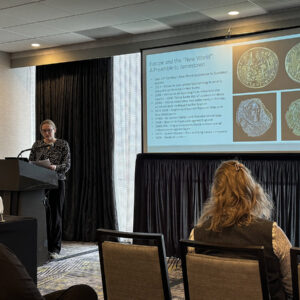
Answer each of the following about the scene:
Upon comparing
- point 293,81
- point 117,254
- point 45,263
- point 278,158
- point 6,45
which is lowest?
point 45,263

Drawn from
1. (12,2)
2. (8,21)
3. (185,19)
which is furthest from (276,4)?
(8,21)

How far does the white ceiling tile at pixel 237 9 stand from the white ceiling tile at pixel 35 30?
188 cm

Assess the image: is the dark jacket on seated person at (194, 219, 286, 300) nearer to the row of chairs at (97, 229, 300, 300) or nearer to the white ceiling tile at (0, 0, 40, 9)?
the row of chairs at (97, 229, 300, 300)

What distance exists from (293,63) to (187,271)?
129 inches

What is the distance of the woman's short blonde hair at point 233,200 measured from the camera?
2.31 m

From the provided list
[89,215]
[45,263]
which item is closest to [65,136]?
[89,215]

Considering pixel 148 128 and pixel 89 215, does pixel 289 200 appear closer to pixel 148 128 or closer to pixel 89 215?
pixel 148 128

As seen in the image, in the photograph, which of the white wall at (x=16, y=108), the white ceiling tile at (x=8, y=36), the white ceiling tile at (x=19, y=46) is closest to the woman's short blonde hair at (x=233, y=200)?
the white ceiling tile at (x=8, y=36)

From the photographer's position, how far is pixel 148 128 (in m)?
5.91

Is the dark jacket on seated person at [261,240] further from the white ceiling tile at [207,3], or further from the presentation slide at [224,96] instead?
the white ceiling tile at [207,3]

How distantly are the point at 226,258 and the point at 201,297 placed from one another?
24 centimetres

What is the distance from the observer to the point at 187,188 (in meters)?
5.53

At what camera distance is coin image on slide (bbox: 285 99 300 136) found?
4969 millimetres

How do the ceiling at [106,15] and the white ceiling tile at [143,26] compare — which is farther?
the white ceiling tile at [143,26]
